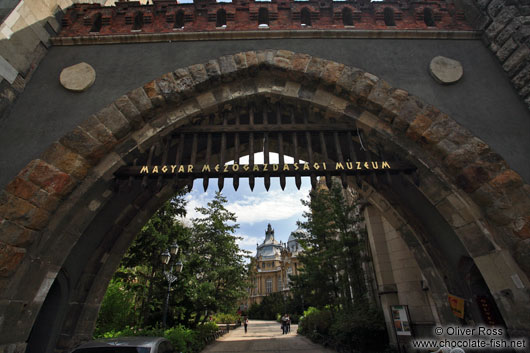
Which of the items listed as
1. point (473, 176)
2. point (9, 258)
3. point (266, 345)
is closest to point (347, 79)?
point (473, 176)

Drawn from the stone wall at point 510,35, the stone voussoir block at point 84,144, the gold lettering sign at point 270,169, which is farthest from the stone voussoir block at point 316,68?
the stone voussoir block at point 84,144

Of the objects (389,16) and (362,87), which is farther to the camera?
(389,16)

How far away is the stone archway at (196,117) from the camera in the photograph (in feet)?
10.8

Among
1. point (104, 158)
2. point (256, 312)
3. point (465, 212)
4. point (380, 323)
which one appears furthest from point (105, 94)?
point (256, 312)

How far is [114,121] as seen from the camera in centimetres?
399

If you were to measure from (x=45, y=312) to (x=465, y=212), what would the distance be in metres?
7.11

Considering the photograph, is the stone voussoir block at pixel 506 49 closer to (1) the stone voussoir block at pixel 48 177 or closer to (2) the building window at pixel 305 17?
(2) the building window at pixel 305 17

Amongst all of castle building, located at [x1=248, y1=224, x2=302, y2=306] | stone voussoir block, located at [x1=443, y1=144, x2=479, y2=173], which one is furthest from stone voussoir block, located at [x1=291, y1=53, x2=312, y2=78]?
castle building, located at [x1=248, y1=224, x2=302, y2=306]

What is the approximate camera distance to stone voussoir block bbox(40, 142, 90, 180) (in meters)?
3.60

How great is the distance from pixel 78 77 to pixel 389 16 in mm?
6060

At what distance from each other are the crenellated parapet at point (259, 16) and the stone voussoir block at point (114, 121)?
1.98 meters

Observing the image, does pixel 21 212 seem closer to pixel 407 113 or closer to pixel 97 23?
pixel 97 23

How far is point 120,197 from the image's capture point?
5.25 m

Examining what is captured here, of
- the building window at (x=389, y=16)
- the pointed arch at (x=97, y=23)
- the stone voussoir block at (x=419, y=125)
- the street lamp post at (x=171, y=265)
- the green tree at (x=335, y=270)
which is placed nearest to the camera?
the stone voussoir block at (x=419, y=125)
